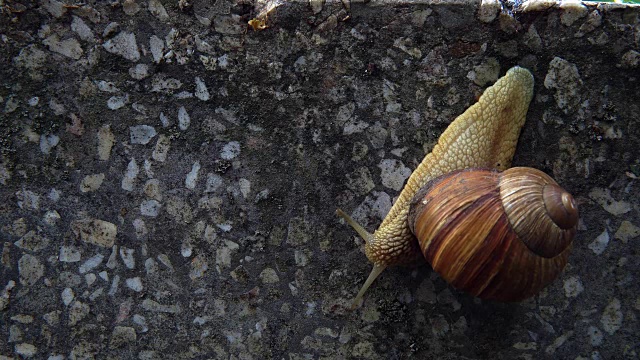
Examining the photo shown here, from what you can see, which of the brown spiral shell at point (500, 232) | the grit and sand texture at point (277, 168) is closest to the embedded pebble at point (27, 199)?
the grit and sand texture at point (277, 168)

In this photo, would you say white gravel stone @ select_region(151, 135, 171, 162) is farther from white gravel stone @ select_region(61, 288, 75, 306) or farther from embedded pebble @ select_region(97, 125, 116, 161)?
white gravel stone @ select_region(61, 288, 75, 306)

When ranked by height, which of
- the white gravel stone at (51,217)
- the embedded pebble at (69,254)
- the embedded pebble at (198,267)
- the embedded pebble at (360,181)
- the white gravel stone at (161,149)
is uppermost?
the white gravel stone at (161,149)

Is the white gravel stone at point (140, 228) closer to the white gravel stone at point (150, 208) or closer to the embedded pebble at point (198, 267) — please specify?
the white gravel stone at point (150, 208)

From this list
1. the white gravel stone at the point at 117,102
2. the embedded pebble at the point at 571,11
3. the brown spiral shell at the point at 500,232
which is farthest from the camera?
the white gravel stone at the point at 117,102

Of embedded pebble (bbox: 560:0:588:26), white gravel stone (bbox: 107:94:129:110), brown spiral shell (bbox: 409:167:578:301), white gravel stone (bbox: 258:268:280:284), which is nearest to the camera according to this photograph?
brown spiral shell (bbox: 409:167:578:301)

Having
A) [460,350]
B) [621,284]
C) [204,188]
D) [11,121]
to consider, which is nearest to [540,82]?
[621,284]

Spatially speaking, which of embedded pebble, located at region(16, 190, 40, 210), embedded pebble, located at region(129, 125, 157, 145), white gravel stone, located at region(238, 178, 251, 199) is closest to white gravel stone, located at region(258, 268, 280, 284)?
white gravel stone, located at region(238, 178, 251, 199)
